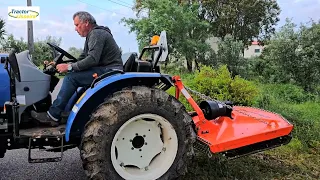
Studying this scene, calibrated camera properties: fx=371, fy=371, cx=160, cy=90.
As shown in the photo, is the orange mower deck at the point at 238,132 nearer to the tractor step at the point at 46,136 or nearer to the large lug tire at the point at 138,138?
the large lug tire at the point at 138,138

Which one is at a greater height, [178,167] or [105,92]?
[105,92]

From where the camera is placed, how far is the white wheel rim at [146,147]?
136 inches

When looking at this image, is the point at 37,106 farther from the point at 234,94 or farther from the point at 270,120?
the point at 234,94

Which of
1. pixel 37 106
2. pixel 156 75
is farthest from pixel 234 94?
pixel 37 106

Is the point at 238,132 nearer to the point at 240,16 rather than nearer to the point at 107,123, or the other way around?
the point at 107,123

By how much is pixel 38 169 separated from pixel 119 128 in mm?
1576

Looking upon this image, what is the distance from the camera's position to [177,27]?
19.2m

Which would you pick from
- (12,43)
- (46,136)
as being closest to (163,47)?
(46,136)

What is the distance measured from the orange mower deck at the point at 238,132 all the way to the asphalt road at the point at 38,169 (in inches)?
56.4

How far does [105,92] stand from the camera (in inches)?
141

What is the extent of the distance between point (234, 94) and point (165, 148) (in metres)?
4.05

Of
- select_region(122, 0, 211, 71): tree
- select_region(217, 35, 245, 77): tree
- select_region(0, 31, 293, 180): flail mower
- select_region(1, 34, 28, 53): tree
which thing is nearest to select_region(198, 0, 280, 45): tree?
select_region(122, 0, 211, 71): tree

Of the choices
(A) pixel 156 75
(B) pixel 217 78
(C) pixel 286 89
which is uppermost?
(A) pixel 156 75

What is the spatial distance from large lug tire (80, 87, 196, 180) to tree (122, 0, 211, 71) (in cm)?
1568
